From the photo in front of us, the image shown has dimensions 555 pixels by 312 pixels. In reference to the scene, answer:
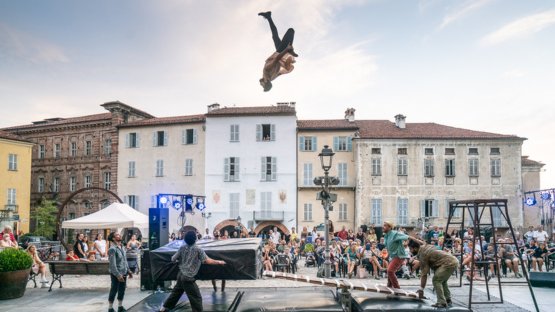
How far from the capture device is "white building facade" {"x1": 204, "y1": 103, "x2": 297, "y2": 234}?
3778 centimetres

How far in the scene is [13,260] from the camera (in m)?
12.7

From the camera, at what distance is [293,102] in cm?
3969

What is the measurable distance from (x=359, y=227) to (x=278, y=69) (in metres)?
28.6

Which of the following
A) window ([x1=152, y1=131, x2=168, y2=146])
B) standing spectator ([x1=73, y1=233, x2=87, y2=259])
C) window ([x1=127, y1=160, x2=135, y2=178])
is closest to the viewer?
standing spectator ([x1=73, y1=233, x2=87, y2=259])

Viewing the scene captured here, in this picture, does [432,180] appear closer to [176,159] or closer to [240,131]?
[240,131]

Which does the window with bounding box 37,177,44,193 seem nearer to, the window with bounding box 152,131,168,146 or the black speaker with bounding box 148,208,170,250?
the window with bounding box 152,131,168,146

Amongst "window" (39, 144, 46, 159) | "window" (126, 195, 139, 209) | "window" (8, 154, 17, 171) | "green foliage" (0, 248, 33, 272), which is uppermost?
"window" (39, 144, 46, 159)

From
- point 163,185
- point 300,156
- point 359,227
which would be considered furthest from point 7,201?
point 359,227

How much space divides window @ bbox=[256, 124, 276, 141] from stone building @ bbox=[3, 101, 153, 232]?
1268cm

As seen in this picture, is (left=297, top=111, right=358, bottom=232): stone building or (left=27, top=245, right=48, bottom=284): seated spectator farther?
(left=297, top=111, right=358, bottom=232): stone building

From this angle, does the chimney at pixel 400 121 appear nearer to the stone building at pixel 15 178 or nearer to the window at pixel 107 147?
the window at pixel 107 147

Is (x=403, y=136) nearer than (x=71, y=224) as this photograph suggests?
No

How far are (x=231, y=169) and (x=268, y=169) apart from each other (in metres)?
2.87

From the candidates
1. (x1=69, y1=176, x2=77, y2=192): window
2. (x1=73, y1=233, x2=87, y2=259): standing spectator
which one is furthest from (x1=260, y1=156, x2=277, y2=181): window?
(x1=73, y1=233, x2=87, y2=259): standing spectator
